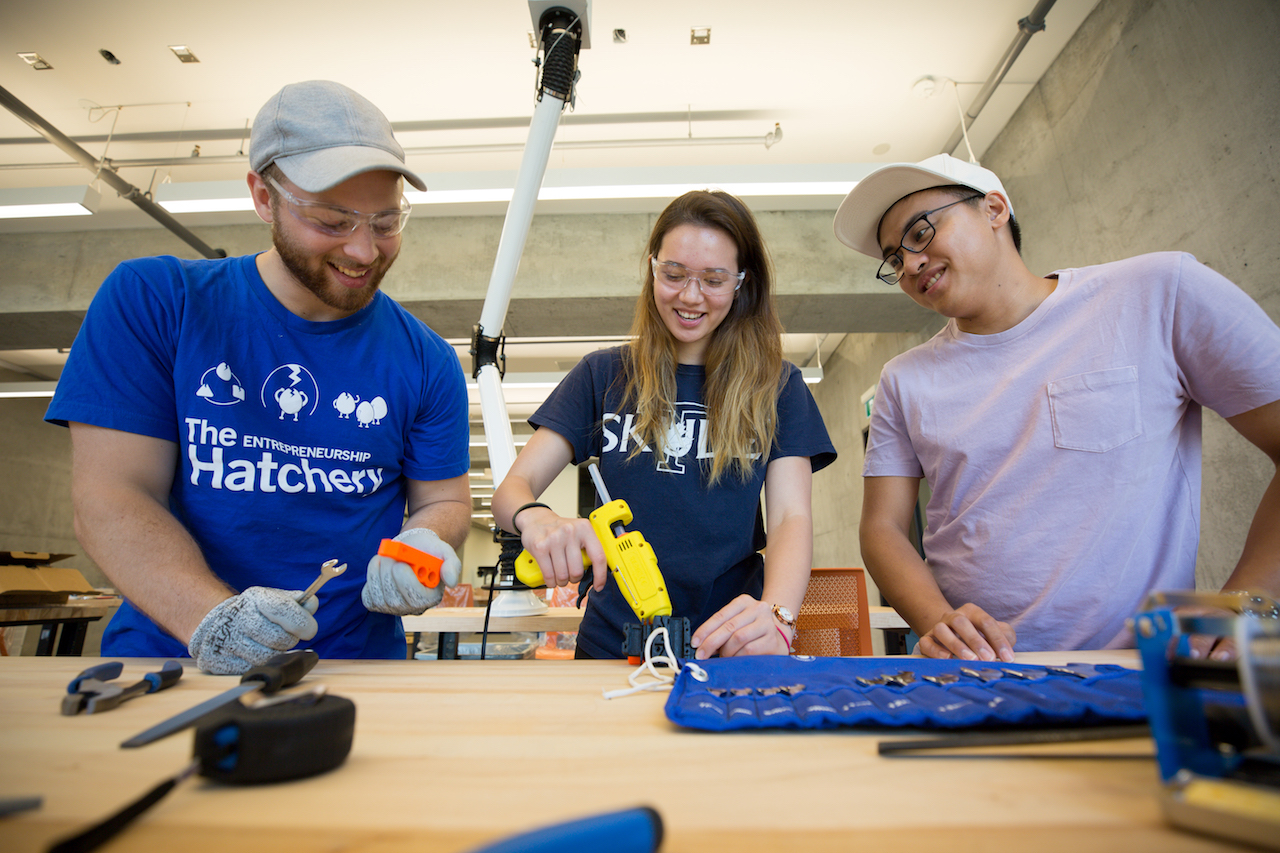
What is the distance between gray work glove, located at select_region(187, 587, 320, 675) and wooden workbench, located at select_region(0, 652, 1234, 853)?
23cm

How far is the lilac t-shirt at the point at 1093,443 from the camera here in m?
1.25

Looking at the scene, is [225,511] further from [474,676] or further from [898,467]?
[898,467]

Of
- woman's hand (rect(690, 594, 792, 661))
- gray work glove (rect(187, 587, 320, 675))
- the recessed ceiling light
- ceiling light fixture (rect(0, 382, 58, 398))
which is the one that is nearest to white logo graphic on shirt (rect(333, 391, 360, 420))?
gray work glove (rect(187, 587, 320, 675))

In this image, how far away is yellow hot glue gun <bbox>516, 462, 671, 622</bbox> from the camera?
1050mm

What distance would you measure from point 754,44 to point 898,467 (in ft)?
9.70

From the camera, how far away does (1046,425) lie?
4.46 feet

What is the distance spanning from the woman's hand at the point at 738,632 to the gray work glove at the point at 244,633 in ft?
2.06

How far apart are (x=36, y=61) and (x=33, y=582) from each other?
3.11 meters

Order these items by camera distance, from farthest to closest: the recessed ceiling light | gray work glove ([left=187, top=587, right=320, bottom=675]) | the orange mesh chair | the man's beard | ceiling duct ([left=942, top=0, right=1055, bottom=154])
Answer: the recessed ceiling light < ceiling duct ([left=942, top=0, right=1055, bottom=154]) < the orange mesh chair < the man's beard < gray work glove ([left=187, top=587, right=320, bottom=675])

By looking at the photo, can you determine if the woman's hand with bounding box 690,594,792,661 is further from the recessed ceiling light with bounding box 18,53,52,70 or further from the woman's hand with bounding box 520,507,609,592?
the recessed ceiling light with bounding box 18,53,52,70

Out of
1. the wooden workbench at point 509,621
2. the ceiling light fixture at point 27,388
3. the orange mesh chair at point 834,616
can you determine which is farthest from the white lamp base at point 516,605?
the ceiling light fixture at point 27,388

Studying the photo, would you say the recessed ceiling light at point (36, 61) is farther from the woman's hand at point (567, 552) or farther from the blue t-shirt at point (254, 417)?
the woman's hand at point (567, 552)

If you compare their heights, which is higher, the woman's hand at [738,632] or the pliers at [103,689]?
the woman's hand at [738,632]

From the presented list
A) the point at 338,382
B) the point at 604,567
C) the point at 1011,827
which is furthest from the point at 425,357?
the point at 1011,827
